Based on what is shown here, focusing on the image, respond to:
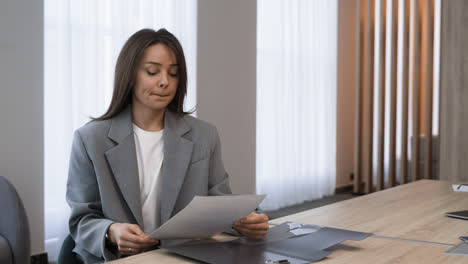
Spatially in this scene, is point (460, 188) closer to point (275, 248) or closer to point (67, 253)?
point (275, 248)

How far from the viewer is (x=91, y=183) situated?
4.79 feet

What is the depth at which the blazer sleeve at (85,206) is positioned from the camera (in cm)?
133

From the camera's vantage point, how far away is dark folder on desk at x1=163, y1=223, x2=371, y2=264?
1072 millimetres

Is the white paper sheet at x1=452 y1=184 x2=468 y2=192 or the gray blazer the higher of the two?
the gray blazer

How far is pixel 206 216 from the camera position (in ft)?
3.72

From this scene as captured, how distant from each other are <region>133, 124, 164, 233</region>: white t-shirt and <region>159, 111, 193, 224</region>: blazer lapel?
4 cm

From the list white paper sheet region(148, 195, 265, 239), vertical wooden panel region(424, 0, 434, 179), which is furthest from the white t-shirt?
vertical wooden panel region(424, 0, 434, 179)

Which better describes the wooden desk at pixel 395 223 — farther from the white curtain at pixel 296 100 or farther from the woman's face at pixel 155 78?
the white curtain at pixel 296 100

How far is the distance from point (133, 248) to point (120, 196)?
28cm

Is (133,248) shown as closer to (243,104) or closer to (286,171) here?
(243,104)

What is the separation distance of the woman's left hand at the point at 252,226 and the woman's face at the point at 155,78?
0.49 meters

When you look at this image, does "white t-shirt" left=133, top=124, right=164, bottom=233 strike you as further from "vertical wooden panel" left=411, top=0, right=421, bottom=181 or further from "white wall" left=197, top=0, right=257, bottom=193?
"vertical wooden panel" left=411, top=0, right=421, bottom=181

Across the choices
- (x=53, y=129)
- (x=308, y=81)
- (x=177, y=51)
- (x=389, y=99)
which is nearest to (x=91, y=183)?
(x=177, y=51)

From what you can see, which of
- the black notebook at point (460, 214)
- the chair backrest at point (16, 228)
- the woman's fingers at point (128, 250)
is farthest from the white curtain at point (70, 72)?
the black notebook at point (460, 214)
